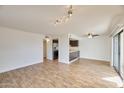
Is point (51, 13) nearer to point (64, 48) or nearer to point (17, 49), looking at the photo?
point (17, 49)

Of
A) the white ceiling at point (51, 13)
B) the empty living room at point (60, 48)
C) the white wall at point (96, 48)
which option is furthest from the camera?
the white wall at point (96, 48)

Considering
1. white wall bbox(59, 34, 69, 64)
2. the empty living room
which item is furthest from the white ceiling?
white wall bbox(59, 34, 69, 64)

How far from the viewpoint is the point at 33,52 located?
7.21 m

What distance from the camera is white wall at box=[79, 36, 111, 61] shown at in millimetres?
9180

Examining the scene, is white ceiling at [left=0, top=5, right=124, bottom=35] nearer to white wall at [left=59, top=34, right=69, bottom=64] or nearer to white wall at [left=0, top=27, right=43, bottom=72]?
white wall at [left=0, top=27, right=43, bottom=72]

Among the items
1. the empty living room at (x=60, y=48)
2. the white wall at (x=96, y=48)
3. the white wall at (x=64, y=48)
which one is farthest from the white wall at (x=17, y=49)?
the white wall at (x=96, y=48)

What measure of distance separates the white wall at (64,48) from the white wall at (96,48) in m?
3.42

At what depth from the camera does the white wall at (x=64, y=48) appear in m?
7.65

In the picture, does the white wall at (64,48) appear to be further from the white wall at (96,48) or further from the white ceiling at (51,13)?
the white ceiling at (51,13)

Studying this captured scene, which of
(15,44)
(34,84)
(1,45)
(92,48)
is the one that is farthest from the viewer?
(92,48)
